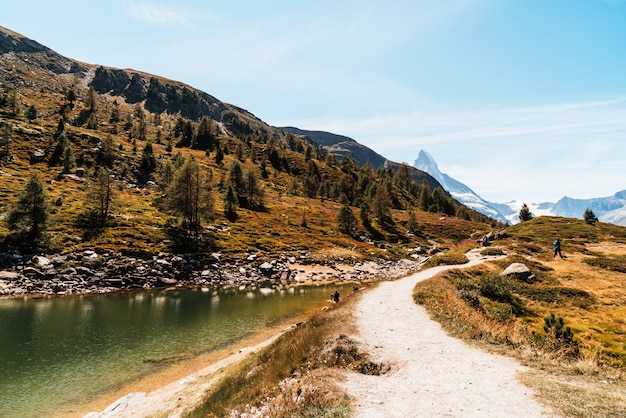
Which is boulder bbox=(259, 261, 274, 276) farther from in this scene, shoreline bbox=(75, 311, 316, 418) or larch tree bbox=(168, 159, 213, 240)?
shoreline bbox=(75, 311, 316, 418)

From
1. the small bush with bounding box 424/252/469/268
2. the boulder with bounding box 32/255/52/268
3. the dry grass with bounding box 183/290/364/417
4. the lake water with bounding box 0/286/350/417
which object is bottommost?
the lake water with bounding box 0/286/350/417

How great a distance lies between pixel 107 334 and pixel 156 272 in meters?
29.2

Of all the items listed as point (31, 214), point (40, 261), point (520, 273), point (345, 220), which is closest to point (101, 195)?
point (31, 214)

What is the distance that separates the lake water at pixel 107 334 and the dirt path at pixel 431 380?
19.6 m

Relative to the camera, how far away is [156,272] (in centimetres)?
6159

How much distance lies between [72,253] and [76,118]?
17242 cm

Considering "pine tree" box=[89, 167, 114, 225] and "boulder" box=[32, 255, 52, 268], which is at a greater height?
"pine tree" box=[89, 167, 114, 225]

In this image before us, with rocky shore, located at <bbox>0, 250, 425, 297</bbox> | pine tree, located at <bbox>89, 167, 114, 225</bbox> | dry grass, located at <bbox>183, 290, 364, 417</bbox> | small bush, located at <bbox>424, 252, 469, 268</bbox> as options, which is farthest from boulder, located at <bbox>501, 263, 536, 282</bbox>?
pine tree, located at <bbox>89, 167, 114, 225</bbox>

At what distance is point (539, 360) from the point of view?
1473 cm

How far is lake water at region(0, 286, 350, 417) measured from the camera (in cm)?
2291

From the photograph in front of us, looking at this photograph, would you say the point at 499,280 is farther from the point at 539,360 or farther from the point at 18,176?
the point at 18,176

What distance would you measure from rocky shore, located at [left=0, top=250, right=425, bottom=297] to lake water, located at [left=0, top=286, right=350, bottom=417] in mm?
4799

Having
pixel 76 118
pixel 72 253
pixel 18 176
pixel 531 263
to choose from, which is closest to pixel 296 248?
pixel 72 253

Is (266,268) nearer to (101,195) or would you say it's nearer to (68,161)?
(101,195)
